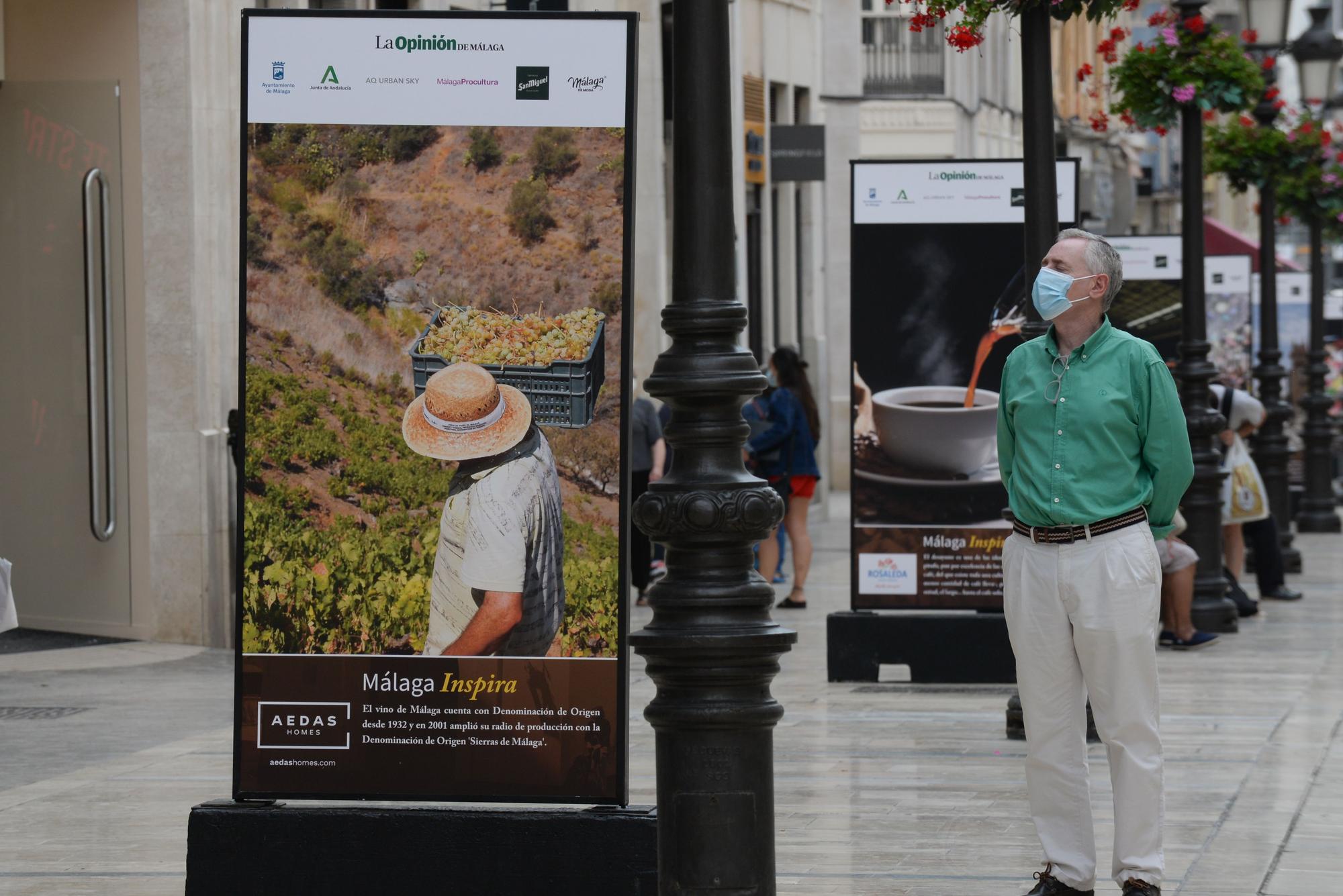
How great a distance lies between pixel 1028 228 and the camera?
382 inches

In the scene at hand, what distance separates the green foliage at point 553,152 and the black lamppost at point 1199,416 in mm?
8728

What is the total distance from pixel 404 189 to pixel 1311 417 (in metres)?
19.4

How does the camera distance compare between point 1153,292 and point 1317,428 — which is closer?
point 1153,292

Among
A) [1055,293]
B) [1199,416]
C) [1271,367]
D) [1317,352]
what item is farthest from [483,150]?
[1317,352]

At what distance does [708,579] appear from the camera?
18.2 feet

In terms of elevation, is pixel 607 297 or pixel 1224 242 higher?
pixel 1224 242

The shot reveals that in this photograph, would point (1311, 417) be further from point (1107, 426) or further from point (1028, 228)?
point (1107, 426)

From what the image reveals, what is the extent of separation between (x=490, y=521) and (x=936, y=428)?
5.75 m

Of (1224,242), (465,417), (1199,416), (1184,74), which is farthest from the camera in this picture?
(1224,242)

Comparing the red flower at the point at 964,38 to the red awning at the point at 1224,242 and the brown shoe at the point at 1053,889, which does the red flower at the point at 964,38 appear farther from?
the red awning at the point at 1224,242

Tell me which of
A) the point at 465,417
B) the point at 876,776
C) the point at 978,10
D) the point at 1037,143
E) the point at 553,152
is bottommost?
the point at 876,776

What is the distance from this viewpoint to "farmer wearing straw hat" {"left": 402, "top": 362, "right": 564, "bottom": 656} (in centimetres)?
633

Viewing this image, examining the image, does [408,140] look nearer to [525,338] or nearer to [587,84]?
[587,84]

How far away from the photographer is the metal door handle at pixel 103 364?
44.7 feet
